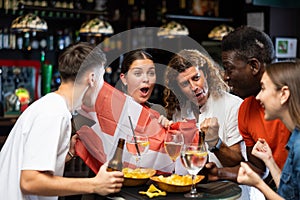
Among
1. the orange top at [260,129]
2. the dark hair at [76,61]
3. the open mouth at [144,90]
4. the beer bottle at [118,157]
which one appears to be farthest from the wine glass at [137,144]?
the open mouth at [144,90]

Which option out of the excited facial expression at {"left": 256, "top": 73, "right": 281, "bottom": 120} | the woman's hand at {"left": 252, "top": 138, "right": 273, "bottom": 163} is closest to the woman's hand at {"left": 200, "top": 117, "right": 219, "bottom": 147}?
the woman's hand at {"left": 252, "top": 138, "right": 273, "bottom": 163}

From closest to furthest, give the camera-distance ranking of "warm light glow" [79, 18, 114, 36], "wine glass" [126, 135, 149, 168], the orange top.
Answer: "wine glass" [126, 135, 149, 168] < the orange top < "warm light glow" [79, 18, 114, 36]

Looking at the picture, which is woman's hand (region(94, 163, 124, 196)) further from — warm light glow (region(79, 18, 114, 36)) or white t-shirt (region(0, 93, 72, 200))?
warm light glow (region(79, 18, 114, 36))

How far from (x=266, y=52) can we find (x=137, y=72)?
823 millimetres

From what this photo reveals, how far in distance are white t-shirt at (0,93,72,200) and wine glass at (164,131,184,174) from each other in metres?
0.43

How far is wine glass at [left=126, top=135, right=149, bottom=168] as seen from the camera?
7.50 ft

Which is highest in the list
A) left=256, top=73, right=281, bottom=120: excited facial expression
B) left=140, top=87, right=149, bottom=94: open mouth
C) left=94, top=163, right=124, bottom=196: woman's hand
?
left=256, top=73, right=281, bottom=120: excited facial expression

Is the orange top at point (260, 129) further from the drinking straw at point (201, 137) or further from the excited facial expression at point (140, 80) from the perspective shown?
the excited facial expression at point (140, 80)

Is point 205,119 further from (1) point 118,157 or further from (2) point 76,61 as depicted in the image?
(2) point 76,61

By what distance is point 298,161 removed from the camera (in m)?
1.80

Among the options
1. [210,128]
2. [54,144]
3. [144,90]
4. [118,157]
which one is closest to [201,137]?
Result: [210,128]

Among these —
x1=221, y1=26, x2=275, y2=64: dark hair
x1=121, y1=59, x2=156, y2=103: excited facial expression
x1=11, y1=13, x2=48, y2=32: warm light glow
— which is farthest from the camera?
x1=11, y1=13, x2=48, y2=32: warm light glow

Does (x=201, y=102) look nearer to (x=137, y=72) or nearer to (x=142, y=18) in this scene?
(x=137, y=72)

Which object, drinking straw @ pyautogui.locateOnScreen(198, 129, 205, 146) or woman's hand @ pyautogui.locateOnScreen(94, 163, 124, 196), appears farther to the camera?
drinking straw @ pyautogui.locateOnScreen(198, 129, 205, 146)
